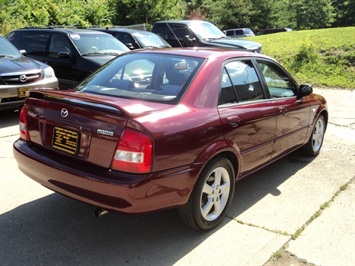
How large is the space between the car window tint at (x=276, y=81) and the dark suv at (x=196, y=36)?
296 inches

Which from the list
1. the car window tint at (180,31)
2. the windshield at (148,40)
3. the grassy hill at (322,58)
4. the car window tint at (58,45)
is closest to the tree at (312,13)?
the grassy hill at (322,58)

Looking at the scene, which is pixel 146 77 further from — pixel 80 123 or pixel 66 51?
pixel 66 51

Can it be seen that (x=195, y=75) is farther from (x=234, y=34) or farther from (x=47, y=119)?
(x=234, y=34)

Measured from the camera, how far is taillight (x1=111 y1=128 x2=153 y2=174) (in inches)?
110

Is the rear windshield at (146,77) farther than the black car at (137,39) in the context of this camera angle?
No

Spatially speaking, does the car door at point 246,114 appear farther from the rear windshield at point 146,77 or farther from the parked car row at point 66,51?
the parked car row at point 66,51

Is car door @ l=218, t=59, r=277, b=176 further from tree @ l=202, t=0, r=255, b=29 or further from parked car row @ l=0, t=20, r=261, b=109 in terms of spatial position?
tree @ l=202, t=0, r=255, b=29

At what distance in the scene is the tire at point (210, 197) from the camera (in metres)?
3.24

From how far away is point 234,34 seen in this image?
33.2 m

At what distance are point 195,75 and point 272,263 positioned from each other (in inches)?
66.6

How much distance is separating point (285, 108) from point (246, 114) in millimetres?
907

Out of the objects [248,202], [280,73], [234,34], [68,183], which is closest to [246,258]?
[248,202]

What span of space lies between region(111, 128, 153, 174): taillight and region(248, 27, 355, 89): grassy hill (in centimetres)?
1000

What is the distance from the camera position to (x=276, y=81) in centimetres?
458
